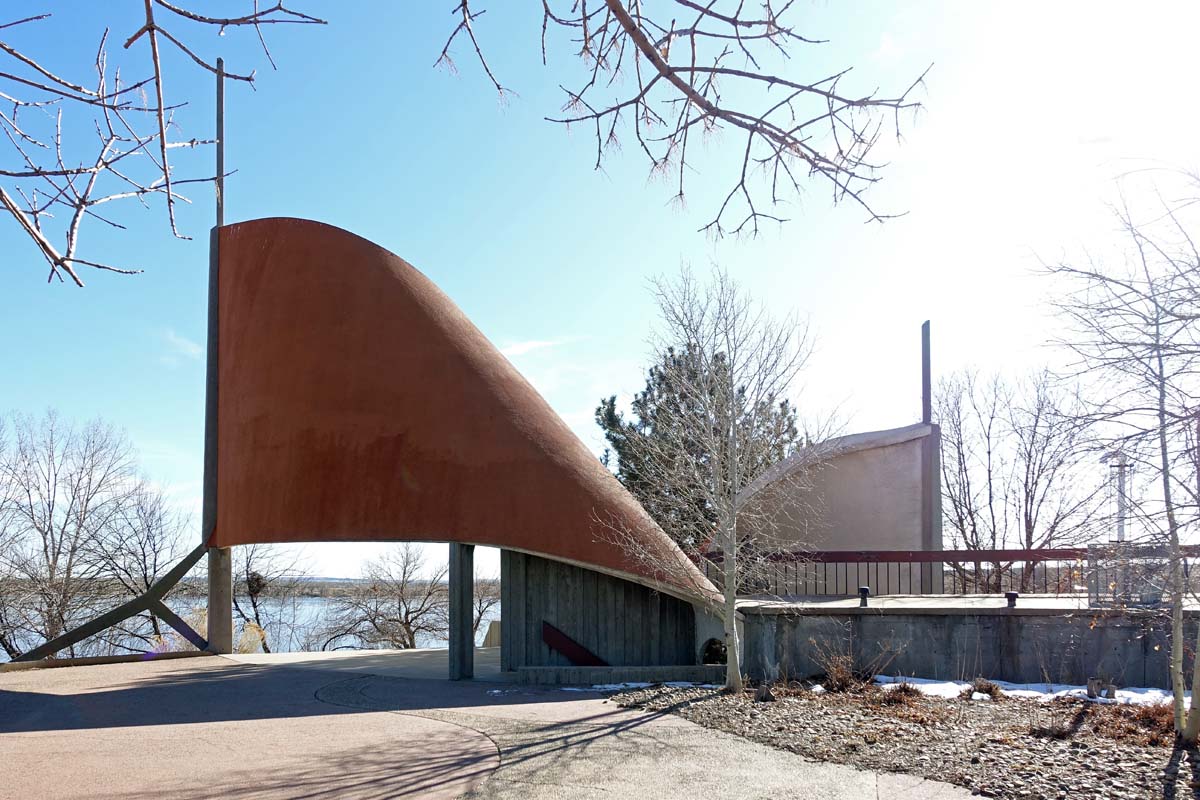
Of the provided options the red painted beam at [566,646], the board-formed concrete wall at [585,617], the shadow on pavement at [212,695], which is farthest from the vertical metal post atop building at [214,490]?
the red painted beam at [566,646]

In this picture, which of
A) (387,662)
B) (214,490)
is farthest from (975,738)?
(214,490)

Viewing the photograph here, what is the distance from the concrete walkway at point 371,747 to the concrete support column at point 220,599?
109 inches

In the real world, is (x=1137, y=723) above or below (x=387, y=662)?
above

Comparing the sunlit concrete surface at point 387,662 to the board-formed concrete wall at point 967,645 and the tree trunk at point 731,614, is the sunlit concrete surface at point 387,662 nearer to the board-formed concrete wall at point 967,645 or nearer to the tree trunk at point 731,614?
the tree trunk at point 731,614

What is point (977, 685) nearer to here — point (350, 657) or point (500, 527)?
point (500, 527)

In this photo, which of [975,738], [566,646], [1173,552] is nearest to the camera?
[1173,552]

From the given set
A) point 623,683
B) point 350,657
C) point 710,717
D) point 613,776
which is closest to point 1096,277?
point 613,776

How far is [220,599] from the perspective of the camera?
13.9 meters

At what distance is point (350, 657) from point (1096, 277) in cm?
1285

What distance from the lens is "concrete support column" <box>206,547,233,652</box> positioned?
44.4ft

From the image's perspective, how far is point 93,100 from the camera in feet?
8.41

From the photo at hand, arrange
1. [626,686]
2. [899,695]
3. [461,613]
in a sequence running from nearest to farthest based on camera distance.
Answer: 1. [899,695]
2. [626,686]
3. [461,613]

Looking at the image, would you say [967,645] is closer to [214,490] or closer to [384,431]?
[384,431]

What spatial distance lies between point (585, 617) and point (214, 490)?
6.04 meters
